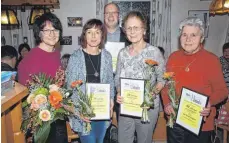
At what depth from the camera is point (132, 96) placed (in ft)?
6.05

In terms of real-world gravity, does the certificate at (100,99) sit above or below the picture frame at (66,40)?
below

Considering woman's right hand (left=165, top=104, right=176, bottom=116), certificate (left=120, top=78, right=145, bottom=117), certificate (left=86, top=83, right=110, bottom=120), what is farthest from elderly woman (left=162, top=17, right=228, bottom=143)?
certificate (left=86, top=83, right=110, bottom=120)

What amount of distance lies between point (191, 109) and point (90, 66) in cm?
86

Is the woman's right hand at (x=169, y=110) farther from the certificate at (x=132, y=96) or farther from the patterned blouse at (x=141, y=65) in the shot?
the certificate at (x=132, y=96)

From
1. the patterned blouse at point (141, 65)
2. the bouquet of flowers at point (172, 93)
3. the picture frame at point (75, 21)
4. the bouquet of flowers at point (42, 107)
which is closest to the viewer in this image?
the bouquet of flowers at point (42, 107)

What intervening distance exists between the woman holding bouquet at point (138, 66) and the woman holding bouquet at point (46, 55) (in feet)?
1.82

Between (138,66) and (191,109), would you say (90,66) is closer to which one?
(138,66)

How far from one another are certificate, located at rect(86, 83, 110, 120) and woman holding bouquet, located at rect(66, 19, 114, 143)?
110mm

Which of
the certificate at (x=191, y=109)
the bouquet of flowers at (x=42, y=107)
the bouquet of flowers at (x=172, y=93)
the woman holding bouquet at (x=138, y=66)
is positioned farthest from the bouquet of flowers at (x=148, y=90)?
the bouquet of flowers at (x=42, y=107)

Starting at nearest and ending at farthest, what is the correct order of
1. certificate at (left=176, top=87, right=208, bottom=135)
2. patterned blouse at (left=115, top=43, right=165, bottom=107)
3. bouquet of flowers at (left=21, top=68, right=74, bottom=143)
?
1. bouquet of flowers at (left=21, top=68, right=74, bottom=143)
2. certificate at (left=176, top=87, right=208, bottom=135)
3. patterned blouse at (left=115, top=43, right=165, bottom=107)

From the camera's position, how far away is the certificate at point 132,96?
5.90 ft

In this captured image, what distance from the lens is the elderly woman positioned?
5.75 ft

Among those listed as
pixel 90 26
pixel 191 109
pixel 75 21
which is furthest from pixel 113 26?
pixel 75 21

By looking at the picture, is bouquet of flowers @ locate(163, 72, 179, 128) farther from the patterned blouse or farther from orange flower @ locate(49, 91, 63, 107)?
orange flower @ locate(49, 91, 63, 107)
